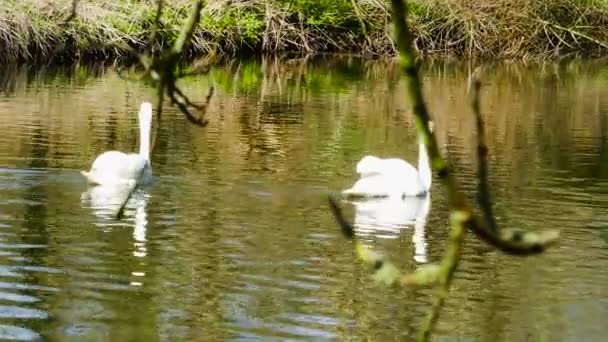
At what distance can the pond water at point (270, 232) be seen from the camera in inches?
339

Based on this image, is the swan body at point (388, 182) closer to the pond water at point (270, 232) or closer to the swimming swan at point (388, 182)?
the swimming swan at point (388, 182)

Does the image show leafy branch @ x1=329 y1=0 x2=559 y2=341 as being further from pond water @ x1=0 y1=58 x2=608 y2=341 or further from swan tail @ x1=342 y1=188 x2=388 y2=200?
swan tail @ x1=342 y1=188 x2=388 y2=200

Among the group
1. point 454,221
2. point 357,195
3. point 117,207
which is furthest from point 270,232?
point 454,221

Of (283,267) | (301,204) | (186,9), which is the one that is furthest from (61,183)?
(186,9)

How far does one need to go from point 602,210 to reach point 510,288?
13.2 feet

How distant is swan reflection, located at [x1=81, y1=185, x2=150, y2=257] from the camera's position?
1127 centimetres

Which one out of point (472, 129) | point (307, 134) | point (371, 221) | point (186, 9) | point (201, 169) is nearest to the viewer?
point (371, 221)

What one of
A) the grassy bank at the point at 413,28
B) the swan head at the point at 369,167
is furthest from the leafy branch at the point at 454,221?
the grassy bank at the point at 413,28

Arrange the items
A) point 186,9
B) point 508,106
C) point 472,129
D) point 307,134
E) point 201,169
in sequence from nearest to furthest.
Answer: point 201,169 < point 307,134 < point 472,129 < point 508,106 < point 186,9

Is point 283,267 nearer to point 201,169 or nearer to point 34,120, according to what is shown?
point 201,169

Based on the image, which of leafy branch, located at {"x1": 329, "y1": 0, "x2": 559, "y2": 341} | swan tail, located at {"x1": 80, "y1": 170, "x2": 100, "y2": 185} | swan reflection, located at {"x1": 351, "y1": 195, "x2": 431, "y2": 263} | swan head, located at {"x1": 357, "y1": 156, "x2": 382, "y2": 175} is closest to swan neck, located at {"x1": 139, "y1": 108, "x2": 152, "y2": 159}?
swan tail, located at {"x1": 80, "y1": 170, "x2": 100, "y2": 185}

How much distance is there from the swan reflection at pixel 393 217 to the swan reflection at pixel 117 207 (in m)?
1.89

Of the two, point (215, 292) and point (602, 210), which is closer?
point (215, 292)

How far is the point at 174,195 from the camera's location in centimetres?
1339
